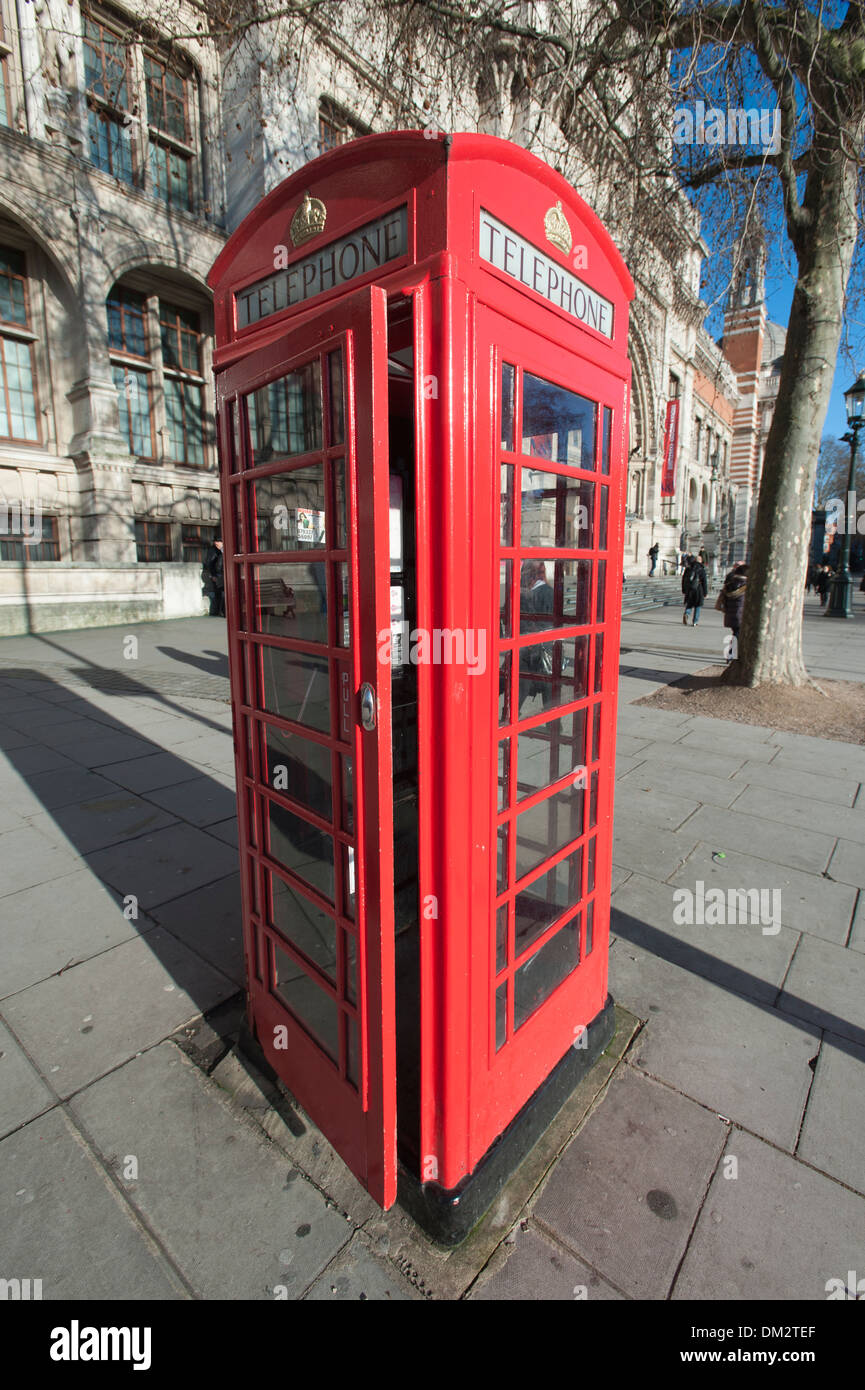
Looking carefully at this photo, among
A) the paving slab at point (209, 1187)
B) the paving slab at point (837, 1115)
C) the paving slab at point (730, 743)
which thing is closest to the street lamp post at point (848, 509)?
the paving slab at point (730, 743)

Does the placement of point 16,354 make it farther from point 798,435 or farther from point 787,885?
point 787,885

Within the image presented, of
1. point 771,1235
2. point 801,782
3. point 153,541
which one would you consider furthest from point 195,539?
point 771,1235

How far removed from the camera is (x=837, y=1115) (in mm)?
2109

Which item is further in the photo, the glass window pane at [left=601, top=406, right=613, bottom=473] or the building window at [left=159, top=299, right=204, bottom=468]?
the building window at [left=159, top=299, right=204, bottom=468]

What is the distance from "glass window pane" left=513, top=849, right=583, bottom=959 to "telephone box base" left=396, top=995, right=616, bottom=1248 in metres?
0.50

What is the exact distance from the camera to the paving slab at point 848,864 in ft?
11.9

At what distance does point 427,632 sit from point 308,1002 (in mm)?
1365

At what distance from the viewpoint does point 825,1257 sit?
5.49 feet

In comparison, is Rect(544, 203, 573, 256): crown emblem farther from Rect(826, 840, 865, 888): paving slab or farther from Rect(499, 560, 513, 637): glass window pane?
Rect(826, 840, 865, 888): paving slab

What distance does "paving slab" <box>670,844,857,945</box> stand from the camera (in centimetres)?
322

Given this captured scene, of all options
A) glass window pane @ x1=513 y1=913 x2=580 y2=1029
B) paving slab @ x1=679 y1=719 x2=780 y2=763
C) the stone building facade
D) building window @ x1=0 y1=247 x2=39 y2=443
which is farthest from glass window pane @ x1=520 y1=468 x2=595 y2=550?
building window @ x1=0 y1=247 x2=39 y2=443
